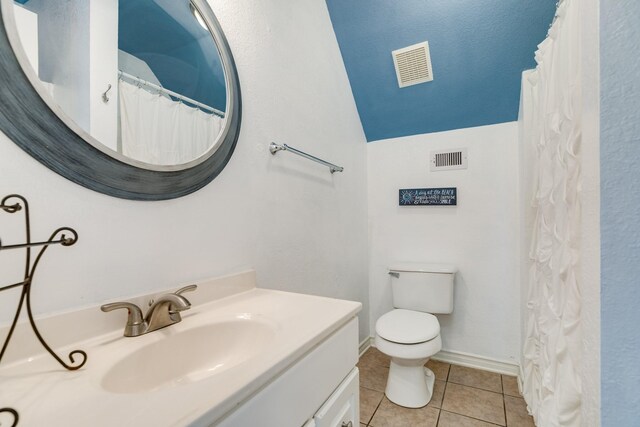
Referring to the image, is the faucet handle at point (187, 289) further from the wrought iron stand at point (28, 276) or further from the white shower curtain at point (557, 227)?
the white shower curtain at point (557, 227)

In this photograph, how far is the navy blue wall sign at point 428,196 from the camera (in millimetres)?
2051

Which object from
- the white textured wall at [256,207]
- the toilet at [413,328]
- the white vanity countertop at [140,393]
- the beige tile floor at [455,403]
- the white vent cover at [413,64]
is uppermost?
the white vent cover at [413,64]

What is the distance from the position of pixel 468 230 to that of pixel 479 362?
92cm

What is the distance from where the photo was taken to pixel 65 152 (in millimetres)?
675

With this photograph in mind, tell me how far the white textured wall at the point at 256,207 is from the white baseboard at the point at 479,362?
23.8 inches

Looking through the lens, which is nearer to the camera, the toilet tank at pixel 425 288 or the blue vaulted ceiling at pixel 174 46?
the blue vaulted ceiling at pixel 174 46

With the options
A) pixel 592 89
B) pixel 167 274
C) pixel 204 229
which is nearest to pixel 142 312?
pixel 167 274

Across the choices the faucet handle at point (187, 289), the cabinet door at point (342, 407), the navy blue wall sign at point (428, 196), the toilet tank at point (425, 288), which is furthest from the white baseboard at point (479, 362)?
the faucet handle at point (187, 289)

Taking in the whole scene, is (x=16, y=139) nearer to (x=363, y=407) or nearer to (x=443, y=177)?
→ (x=363, y=407)

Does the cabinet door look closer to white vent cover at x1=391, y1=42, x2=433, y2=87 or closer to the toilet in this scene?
the toilet

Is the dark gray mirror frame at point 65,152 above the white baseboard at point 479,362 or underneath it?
above

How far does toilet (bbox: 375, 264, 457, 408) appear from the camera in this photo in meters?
1.55

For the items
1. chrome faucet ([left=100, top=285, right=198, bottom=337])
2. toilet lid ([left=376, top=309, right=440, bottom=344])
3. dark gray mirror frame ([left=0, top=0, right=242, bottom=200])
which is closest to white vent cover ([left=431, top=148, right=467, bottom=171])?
toilet lid ([left=376, top=309, right=440, bottom=344])

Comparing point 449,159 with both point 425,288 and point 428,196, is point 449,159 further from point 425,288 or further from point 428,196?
point 425,288
